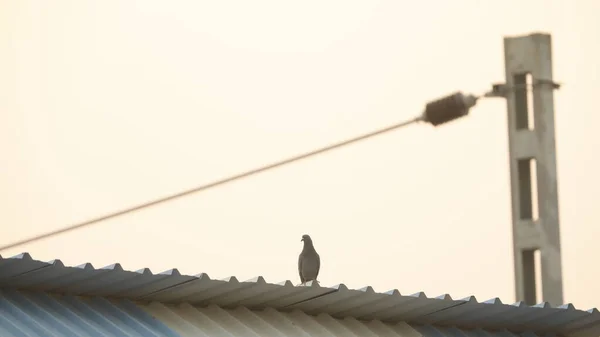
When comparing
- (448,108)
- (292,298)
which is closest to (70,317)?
(292,298)

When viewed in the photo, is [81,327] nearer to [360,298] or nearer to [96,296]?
[96,296]

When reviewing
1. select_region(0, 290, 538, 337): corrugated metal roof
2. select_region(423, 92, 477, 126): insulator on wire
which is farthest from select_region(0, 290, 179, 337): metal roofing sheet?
select_region(423, 92, 477, 126): insulator on wire

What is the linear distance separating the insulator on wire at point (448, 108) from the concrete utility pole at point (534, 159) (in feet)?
8.12

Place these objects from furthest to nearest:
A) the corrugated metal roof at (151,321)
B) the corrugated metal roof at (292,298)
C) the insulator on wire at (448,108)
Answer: the insulator on wire at (448,108)
the corrugated metal roof at (292,298)
the corrugated metal roof at (151,321)

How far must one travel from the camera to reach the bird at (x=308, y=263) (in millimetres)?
21016

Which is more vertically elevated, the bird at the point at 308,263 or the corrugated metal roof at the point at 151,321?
the bird at the point at 308,263

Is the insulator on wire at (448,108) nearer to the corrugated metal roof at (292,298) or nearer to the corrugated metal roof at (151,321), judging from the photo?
the corrugated metal roof at (292,298)

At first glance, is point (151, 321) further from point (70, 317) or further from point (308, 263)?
point (308, 263)

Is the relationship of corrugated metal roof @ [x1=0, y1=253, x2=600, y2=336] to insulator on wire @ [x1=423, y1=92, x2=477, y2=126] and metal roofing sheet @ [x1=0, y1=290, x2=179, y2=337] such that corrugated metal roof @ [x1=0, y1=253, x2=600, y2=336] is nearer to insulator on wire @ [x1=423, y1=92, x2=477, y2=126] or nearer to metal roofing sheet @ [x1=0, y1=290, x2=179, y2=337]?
metal roofing sheet @ [x1=0, y1=290, x2=179, y2=337]

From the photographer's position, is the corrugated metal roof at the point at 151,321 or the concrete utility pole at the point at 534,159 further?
the concrete utility pole at the point at 534,159

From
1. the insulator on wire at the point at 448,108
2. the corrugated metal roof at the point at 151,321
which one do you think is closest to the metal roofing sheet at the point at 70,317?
the corrugated metal roof at the point at 151,321

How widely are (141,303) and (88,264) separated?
1.21 meters

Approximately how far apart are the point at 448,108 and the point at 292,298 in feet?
7.85

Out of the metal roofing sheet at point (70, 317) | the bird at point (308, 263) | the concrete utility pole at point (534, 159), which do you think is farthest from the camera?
the bird at point (308, 263)
